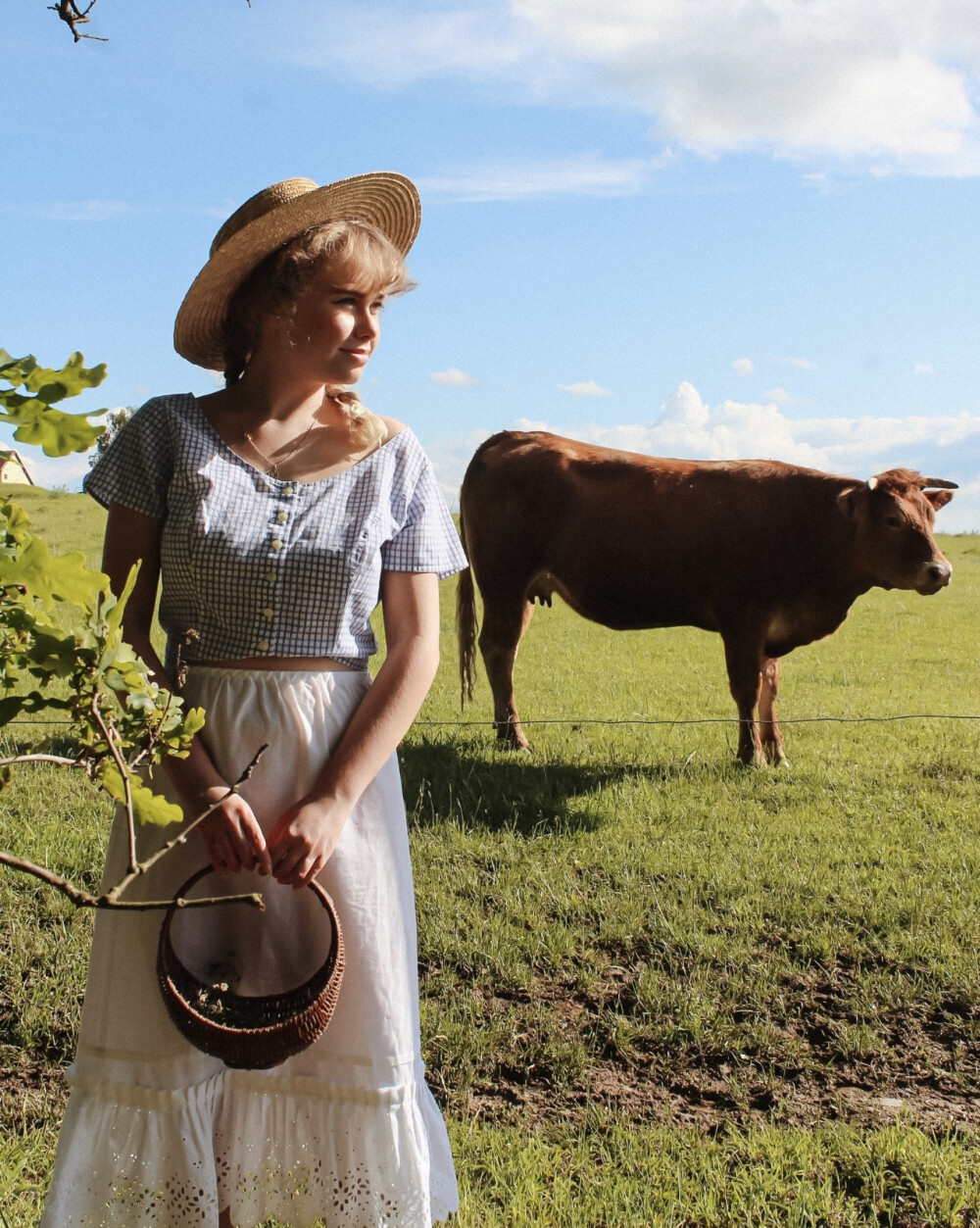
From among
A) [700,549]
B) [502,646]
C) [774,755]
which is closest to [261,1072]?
[774,755]

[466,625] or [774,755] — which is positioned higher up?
[466,625]

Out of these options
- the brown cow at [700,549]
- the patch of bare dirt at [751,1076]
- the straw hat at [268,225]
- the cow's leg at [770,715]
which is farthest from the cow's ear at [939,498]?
the straw hat at [268,225]

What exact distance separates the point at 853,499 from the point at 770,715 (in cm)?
132

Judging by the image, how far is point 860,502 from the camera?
657 centimetres

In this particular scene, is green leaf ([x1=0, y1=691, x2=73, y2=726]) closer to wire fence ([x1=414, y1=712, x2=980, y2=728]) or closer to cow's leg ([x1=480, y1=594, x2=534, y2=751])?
wire fence ([x1=414, y1=712, x2=980, y2=728])

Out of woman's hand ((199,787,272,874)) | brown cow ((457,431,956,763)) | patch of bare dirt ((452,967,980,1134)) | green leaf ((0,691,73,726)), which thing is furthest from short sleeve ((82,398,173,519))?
brown cow ((457,431,956,763))

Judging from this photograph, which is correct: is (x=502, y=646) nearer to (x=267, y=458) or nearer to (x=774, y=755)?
(x=774, y=755)

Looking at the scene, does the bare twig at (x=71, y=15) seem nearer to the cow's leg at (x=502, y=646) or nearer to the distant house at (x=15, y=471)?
the distant house at (x=15, y=471)

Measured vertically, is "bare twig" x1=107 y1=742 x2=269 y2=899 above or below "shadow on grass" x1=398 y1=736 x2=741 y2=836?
above

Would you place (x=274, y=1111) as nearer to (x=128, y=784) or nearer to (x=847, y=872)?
(x=128, y=784)

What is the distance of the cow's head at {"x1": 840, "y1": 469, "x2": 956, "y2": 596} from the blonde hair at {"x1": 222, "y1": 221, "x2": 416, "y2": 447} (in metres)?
4.78

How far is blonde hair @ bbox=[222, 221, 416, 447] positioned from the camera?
2119mm

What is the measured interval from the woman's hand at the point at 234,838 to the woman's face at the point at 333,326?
0.78 m

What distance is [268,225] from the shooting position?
218cm
